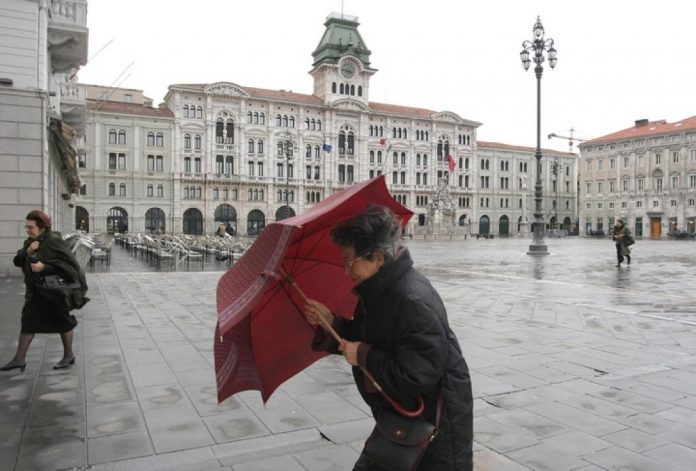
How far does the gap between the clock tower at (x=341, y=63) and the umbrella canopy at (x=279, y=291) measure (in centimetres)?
7202

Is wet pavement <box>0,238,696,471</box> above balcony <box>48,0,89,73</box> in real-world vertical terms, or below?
below

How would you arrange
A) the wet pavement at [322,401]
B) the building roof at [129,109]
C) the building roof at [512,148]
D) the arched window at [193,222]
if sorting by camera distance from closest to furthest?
the wet pavement at [322,401] → the building roof at [129,109] → the arched window at [193,222] → the building roof at [512,148]

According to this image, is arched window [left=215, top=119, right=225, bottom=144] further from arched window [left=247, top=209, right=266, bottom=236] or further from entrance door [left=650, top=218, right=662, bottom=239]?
entrance door [left=650, top=218, right=662, bottom=239]

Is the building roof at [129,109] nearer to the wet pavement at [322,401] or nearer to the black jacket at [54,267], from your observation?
the wet pavement at [322,401]

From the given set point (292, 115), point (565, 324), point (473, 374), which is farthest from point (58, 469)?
point (292, 115)

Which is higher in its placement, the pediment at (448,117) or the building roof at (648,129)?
the pediment at (448,117)

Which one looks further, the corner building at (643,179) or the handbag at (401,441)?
the corner building at (643,179)

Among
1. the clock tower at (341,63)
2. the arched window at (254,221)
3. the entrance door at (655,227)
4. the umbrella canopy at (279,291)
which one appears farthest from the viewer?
the clock tower at (341,63)

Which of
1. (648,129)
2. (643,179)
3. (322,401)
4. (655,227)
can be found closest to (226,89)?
(643,179)

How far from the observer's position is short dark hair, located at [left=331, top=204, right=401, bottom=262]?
2.04m

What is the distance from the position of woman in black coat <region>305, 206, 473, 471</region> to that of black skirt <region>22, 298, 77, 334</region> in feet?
14.3

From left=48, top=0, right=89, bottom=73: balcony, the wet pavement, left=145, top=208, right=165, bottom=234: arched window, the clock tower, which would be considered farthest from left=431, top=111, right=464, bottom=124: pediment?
the wet pavement

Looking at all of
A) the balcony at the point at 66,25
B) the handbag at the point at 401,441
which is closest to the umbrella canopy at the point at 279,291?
the handbag at the point at 401,441

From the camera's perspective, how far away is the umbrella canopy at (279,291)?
6.25 feet
